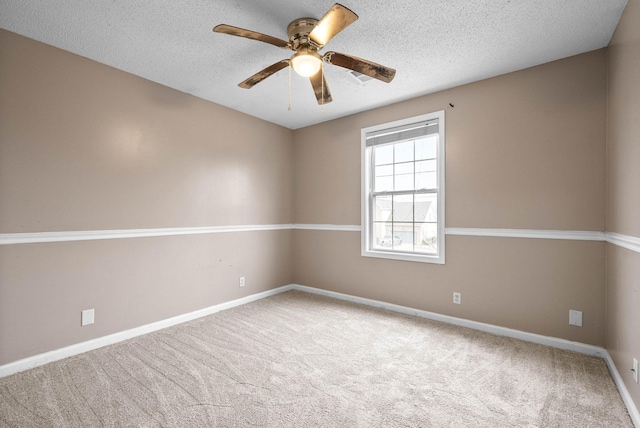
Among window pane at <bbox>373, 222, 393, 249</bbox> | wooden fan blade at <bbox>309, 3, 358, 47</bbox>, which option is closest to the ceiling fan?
wooden fan blade at <bbox>309, 3, 358, 47</bbox>

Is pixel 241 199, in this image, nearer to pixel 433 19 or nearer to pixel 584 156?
pixel 433 19

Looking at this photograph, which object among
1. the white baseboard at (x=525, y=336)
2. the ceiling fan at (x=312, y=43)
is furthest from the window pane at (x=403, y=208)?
the ceiling fan at (x=312, y=43)

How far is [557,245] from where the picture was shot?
2.58 metres

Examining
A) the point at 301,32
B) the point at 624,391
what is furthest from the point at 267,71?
the point at 624,391

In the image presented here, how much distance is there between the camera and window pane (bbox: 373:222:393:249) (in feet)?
12.4

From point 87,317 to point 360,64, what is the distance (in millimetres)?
3083

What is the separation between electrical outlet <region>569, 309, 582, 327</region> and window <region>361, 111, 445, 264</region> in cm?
114

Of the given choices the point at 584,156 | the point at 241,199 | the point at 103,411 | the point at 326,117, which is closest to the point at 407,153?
the point at 326,117

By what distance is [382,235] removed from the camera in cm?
385

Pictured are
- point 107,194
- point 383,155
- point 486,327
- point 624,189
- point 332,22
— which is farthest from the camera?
point 383,155

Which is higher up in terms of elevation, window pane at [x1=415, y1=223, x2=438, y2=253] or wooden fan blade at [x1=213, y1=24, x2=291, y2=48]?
wooden fan blade at [x1=213, y1=24, x2=291, y2=48]

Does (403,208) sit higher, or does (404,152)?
(404,152)

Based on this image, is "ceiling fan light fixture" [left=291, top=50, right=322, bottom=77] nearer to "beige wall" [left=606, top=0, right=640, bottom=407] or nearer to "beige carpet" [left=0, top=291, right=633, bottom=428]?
"beige wall" [left=606, top=0, right=640, bottom=407]

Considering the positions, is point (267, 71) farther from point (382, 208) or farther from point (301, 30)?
point (382, 208)
